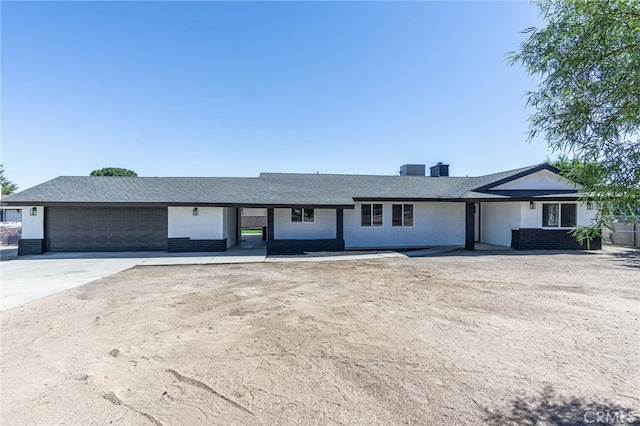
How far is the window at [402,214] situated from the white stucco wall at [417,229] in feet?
0.72

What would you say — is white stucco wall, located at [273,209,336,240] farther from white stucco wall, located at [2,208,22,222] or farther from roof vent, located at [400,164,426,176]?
white stucco wall, located at [2,208,22,222]

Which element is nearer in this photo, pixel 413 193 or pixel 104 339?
pixel 104 339

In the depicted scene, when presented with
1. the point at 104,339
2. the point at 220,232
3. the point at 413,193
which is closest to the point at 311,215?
the point at 220,232

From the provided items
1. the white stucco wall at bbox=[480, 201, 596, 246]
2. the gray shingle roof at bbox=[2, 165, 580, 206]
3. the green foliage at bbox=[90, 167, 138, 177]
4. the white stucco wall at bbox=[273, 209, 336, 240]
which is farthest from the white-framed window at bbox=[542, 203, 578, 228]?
the green foliage at bbox=[90, 167, 138, 177]

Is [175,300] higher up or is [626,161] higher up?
[626,161]

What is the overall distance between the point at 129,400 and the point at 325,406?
6.76ft

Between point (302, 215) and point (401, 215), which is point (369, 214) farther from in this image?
point (302, 215)

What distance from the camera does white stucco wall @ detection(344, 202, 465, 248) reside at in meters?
17.0

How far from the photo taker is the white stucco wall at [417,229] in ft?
55.7

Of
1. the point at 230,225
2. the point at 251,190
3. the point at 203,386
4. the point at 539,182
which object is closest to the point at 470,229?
the point at 539,182

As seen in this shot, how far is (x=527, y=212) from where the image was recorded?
15.9 meters

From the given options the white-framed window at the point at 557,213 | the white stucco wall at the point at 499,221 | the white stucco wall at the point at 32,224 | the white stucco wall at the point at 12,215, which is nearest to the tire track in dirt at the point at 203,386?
the white stucco wall at the point at 32,224

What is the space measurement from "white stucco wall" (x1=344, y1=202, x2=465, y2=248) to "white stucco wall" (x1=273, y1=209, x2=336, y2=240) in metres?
1.03

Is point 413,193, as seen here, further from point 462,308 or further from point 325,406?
point 325,406
